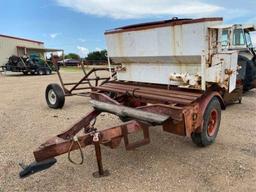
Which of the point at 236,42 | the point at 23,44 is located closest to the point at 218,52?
the point at 236,42

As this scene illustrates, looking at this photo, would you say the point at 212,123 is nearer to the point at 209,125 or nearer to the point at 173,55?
the point at 209,125

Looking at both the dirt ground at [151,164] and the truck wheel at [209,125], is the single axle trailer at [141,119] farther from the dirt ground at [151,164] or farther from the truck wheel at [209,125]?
the dirt ground at [151,164]

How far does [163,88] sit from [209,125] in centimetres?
85

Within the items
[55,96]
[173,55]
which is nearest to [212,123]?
[173,55]

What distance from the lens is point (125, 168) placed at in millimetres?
3312

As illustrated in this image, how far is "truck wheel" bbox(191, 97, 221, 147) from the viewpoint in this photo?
3.65 metres

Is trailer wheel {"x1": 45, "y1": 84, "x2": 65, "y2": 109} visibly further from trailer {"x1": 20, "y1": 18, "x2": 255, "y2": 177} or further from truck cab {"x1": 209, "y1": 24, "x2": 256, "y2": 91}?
truck cab {"x1": 209, "y1": 24, "x2": 256, "y2": 91}

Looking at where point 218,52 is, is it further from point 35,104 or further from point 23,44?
point 23,44

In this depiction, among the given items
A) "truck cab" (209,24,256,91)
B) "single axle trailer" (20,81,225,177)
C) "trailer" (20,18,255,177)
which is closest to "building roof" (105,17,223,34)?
"trailer" (20,18,255,177)

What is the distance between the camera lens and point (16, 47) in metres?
33.3

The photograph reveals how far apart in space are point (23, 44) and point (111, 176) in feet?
116

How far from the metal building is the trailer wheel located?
25794 millimetres

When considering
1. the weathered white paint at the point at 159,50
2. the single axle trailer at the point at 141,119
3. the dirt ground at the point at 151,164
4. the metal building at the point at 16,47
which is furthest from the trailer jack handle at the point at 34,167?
the metal building at the point at 16,47

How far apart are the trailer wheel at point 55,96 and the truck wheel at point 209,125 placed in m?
3.78
